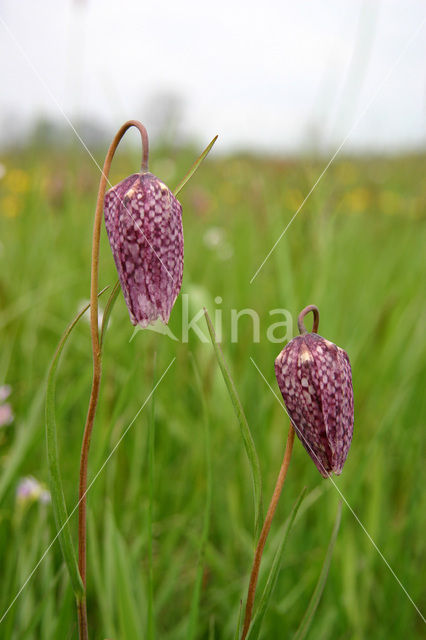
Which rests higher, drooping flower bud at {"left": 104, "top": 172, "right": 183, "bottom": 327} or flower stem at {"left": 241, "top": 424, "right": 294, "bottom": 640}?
drooping flower bud at {"left": 104, "top": 172, "right": 183, "bottom": 327}

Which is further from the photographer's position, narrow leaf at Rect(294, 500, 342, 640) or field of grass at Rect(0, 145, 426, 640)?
field of grass at Rect(0, 145, 426, 640)

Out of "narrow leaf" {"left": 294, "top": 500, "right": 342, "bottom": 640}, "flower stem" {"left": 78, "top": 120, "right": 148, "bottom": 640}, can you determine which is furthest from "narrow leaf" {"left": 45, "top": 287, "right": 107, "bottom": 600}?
"narrow leaf" {"left": 294, "top": 500, "right": 342, "bottom": 640}

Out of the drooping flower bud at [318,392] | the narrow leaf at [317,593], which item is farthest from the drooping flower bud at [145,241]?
the narrow leaf at [317,593]

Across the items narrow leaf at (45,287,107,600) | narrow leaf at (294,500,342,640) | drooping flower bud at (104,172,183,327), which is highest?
drooping flower bud at (104,172,183,327)

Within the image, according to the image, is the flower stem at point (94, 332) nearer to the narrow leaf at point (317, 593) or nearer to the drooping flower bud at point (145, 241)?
the drooping flower bud at point (145, 241)

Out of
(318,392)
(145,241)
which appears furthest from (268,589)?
(145,241)

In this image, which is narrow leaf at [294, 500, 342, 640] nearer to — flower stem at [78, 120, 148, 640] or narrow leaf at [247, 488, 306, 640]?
narrow leaf at [247, 488, 306, 640]

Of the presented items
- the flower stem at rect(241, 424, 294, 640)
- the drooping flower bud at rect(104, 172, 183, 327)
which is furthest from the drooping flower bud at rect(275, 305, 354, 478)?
the drooping flower bud at rect(104, 172, 183, 327)
